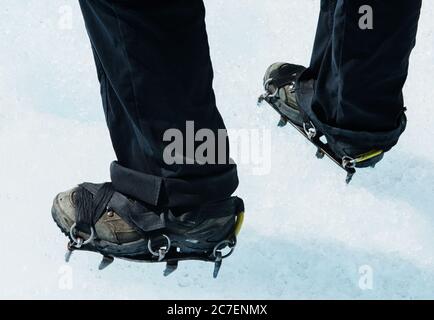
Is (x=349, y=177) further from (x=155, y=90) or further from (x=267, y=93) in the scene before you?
(x=155, y=90)

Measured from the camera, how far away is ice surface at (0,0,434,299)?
1786 millimetres

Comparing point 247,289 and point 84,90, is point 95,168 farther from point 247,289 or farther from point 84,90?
point 247,289

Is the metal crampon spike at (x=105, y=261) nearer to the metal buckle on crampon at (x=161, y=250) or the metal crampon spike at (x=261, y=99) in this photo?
the metal buckle on crampon at (x=161, y=250)

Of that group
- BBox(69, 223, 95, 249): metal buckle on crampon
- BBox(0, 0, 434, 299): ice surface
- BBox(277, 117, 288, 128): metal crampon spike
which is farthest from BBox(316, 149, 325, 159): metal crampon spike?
BBox(69, 223, 95, 249): metal buckle on crampon

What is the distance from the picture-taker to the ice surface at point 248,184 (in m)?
1.79

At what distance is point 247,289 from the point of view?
5.82 ft

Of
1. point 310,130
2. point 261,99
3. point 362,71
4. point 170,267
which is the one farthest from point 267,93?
point 170,267

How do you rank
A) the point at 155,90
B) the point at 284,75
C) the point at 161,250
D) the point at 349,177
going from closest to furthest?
the point at 155,90 < the point at 161,250 < the point at 349,177 < the point at 284,75

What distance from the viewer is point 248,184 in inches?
78.7

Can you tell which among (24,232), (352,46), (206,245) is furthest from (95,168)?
(352,46)

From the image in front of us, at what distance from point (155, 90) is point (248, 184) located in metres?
0.58

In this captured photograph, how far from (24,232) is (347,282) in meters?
0.73

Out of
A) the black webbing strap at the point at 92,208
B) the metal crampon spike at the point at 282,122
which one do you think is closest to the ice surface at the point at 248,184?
the metal crampon spike at the point at 282,122

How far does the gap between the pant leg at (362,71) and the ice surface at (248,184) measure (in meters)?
0.19
